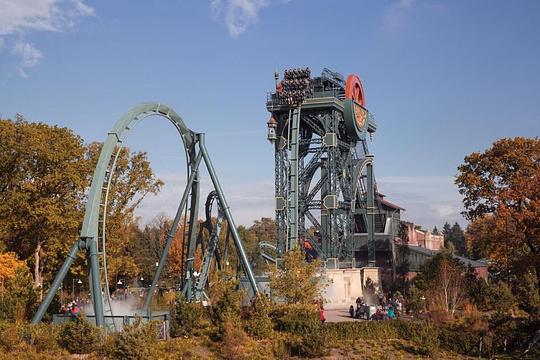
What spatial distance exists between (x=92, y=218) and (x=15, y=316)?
6.82 metres

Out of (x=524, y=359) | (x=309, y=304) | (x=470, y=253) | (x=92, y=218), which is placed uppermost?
(x=470, y=253)

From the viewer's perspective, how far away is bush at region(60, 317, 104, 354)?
23.8 m

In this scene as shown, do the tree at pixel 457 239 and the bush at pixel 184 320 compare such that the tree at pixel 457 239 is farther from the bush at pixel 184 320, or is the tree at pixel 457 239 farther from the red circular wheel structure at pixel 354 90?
the bush at pixel 184 320

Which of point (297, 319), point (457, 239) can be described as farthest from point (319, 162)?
point (457, 239)

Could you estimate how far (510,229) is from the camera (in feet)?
140

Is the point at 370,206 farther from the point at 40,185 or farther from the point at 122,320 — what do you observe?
the point at 122,320

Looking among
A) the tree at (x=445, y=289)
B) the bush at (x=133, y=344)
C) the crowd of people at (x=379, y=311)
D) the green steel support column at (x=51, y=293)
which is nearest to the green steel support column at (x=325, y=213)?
the tree at (x=445, y=289)

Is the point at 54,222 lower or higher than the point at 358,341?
higher

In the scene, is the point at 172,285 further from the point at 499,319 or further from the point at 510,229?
the point at 499,319

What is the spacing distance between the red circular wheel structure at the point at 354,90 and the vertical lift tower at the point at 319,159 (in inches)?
3.7

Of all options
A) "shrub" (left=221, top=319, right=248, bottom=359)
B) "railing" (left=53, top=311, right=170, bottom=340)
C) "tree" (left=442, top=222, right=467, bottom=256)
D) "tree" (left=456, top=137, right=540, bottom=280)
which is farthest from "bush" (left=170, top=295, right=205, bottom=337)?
"tree" (left=442, top=222, right=467, bottom=256)

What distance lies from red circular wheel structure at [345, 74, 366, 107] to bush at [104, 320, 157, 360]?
4065cm

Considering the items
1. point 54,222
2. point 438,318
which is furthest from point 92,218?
point 438,318

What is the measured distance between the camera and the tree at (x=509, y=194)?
4084 cm
